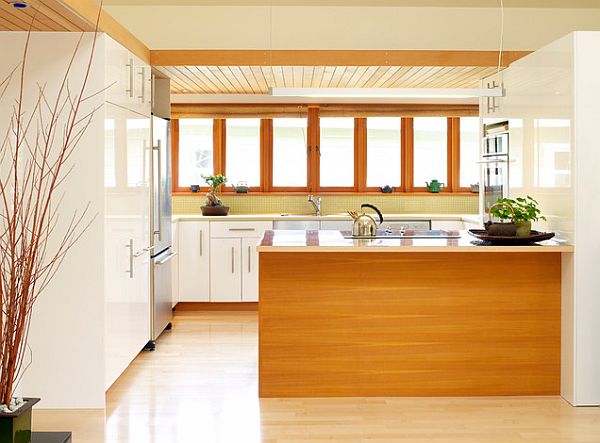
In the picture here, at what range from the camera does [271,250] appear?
176 inches

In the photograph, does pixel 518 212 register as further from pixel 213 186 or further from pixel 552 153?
pixel 213 186

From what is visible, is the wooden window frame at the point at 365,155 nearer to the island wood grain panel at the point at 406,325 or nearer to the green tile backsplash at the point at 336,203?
the green tile backsplash at the point at 336,203

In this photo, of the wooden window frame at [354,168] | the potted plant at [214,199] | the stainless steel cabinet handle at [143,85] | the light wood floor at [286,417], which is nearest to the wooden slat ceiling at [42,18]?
the stainless steel cabinet handle at [143,85]

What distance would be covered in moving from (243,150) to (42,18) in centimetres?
450

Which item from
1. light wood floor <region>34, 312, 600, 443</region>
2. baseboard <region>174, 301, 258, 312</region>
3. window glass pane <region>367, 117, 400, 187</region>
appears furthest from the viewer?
window glass pane <region>367, 117, 400, 187</region>

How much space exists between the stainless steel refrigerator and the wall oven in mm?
2557

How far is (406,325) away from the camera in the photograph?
15.3 feet

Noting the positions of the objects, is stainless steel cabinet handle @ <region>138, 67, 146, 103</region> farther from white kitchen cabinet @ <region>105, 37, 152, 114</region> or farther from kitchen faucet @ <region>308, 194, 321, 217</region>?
kitchen faucet @ <region>308, 194, 321, 217</region>

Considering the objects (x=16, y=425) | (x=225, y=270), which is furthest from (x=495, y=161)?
(x=16, y=425)

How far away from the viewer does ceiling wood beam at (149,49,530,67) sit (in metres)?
5.97

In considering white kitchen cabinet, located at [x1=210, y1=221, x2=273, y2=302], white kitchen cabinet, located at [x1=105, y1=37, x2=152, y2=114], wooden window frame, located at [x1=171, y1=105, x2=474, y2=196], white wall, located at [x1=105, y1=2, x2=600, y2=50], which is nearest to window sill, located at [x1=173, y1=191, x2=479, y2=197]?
wooden window frame, located at [x1=171, y1=105, x2=474, y2=196]

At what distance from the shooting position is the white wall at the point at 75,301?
4254 millimetres

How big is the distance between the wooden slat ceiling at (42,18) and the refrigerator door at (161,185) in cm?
176

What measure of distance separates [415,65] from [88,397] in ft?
11.3
